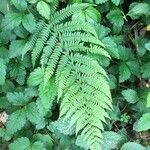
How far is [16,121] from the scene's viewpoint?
11.0ft

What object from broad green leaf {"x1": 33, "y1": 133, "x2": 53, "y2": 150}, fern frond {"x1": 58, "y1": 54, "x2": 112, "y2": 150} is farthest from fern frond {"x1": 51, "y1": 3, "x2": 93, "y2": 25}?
broad green leaf {"x1": 33, "y1": 133, "x2": 53, "y2": 150}

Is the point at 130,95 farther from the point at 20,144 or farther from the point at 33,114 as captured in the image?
the point at 20,144

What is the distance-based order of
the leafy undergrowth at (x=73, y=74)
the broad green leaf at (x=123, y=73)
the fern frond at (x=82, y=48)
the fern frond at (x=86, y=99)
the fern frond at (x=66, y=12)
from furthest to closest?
the broad green leaf at (x=123, y=73)
the fern frond at (x=66, y=12)
the fern frond at (x=82, y=48)
the leafy undergrowth at (x=73, y=74)
the fern frond at (x=86, y=99)

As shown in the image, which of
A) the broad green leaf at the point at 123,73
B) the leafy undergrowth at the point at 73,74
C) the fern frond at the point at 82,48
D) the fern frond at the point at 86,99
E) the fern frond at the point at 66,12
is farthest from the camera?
the broad green leaf at the point at 123,73

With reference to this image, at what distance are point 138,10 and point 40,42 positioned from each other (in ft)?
3.26

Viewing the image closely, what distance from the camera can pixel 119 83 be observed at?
145 inches

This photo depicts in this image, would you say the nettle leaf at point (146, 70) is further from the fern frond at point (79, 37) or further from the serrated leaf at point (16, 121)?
the serrated leaf at point (16, 121)

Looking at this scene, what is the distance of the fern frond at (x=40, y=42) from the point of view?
10.5 ft

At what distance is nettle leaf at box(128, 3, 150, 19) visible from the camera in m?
3.45

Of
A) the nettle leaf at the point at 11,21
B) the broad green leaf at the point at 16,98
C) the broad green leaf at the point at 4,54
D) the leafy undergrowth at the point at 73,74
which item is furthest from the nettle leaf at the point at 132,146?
the nettle leaf at the point at 11,21

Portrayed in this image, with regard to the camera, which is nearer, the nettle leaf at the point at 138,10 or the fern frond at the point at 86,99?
the fern frond at the point at 86,99

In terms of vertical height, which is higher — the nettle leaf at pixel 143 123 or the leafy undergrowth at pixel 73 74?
the leafy undergrowth at pixel 73 74

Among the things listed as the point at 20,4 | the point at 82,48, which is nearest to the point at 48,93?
the point at 82,48

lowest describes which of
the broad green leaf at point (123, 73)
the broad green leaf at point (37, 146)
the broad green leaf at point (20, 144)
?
the broad green leaf at point (37, 146)
